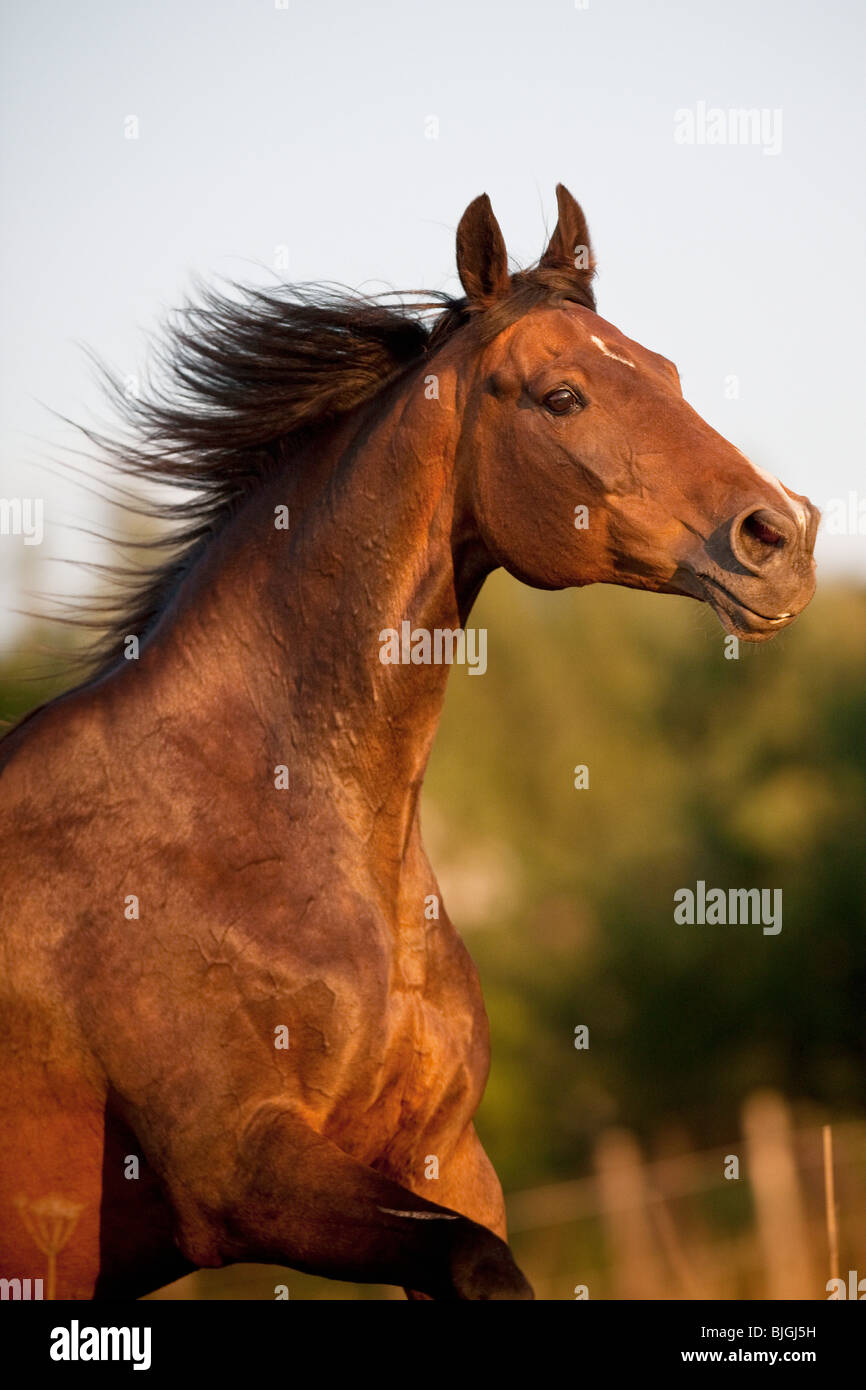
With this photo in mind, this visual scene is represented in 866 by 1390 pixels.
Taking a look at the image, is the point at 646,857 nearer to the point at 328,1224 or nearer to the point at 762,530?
the point at 762,530

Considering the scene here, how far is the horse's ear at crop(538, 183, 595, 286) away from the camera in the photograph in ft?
15.4

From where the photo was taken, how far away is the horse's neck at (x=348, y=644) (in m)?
4.27

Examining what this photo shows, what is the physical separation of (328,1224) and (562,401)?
7.30ft

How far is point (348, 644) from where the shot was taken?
14.1 feet

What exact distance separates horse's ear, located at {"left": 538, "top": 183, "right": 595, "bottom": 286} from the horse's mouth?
120cm

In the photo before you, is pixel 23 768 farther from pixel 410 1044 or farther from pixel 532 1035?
pixel 532 1035

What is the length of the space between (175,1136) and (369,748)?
1.15 meters

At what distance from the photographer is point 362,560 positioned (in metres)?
4.30

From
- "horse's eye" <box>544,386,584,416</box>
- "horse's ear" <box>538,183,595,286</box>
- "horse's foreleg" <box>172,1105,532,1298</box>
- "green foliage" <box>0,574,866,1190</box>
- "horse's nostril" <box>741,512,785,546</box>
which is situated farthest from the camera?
"green foliage" <box>0,574,866,1190</box>

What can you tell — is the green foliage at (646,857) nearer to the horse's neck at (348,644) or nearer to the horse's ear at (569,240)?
the horse's ear at (569,240)

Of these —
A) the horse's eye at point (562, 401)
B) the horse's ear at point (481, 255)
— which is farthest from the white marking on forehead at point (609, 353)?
the horse's ear at point (481, 255)

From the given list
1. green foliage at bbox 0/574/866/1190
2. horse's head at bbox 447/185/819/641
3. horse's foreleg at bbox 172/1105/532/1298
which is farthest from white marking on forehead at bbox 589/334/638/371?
green foliage at bbox 0/574/866/1190

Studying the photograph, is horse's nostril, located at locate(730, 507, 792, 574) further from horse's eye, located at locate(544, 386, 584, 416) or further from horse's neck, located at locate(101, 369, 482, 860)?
horse's neck, located at locate(101, 369, 482, 860)
